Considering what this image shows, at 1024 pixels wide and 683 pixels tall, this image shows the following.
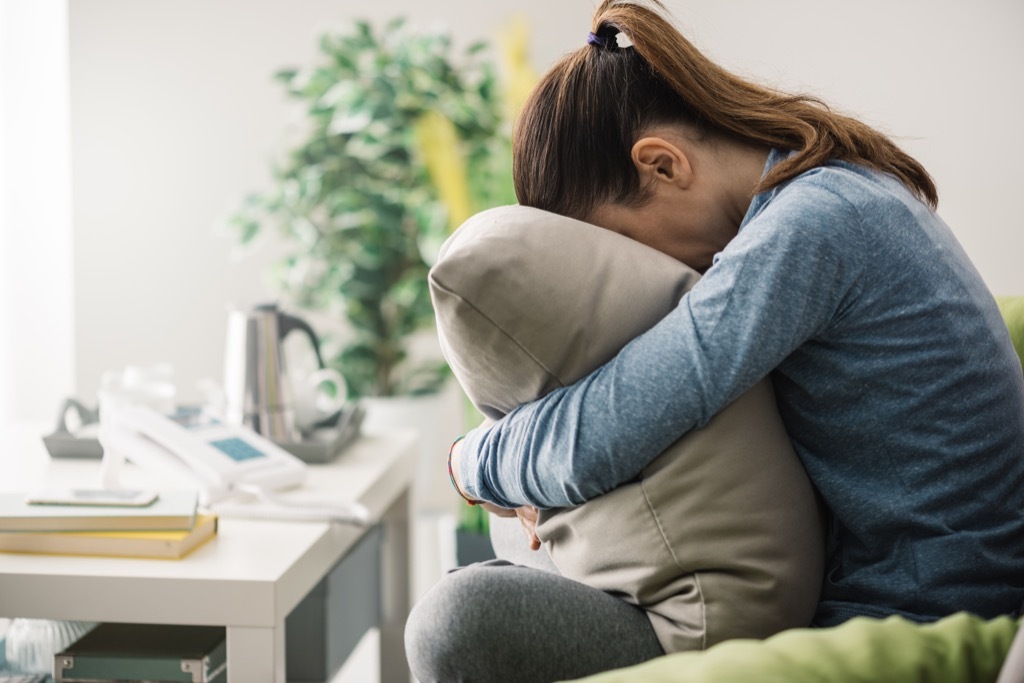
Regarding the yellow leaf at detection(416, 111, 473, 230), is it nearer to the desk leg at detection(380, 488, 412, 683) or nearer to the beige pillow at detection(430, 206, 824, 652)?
the desk leg at detection(380, 488, 412, 683)

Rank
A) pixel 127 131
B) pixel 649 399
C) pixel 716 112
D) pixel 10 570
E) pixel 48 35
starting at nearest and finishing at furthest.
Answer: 1. pixel 649 399
2. pixel 716 112
3. pixel 10 570
4. pixel 48 35
5. pixel 127 131

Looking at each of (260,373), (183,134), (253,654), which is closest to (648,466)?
(253,654)

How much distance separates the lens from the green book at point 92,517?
1.15 metres

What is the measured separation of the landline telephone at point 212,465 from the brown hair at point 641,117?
55 centimetres

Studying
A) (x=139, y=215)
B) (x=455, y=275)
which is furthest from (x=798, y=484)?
(x=139, y=215)

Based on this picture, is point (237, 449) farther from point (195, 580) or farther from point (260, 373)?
point (195, 580)

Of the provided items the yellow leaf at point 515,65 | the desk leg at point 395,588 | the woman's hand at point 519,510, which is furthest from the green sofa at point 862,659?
the yellow leaf at point 515,65

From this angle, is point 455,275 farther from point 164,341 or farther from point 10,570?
point 164,341

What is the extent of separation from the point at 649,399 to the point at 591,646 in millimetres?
220

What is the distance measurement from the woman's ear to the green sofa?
1.61ft

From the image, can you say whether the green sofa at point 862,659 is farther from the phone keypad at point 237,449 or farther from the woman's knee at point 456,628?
the phone keypad at point 237,449

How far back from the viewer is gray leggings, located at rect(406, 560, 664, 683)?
85cm

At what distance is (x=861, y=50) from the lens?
2.83m

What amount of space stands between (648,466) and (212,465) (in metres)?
0.69
